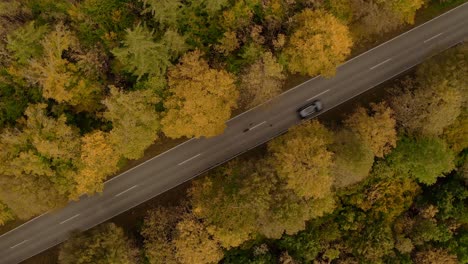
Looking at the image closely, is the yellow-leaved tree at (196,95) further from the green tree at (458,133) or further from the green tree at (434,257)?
the green tree at (434,257)

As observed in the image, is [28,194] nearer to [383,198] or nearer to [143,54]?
[143,54]

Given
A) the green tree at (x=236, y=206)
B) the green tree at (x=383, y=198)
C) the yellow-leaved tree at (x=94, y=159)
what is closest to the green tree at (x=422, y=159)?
the green tree at (x=383, y=198)

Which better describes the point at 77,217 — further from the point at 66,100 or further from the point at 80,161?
the point at 66,100

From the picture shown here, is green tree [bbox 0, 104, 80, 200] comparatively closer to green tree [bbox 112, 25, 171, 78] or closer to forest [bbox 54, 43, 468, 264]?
forest [bbox 54, 43, 468, 264]

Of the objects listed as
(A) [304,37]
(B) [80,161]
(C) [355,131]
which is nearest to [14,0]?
(B) [80,161]

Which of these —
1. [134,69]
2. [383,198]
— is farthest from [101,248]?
[383,198]
